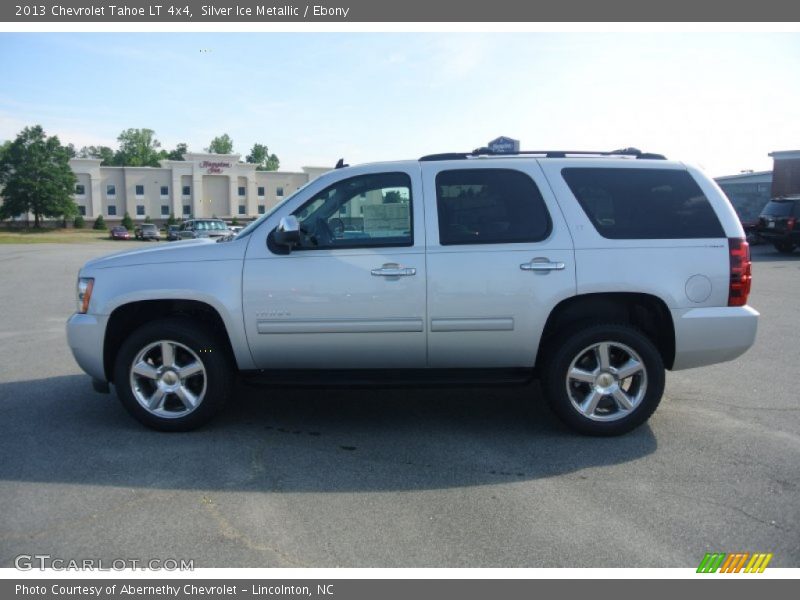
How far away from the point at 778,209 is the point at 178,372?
2420 cm

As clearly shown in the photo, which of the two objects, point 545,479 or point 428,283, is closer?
point 545,479

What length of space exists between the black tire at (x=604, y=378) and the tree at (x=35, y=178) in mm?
84753

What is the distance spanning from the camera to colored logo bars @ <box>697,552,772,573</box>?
3.25 metres

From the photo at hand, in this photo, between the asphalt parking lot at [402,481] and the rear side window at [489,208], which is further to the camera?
the rear side window at [489,208]

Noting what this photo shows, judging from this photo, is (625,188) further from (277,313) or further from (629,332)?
(277,313)

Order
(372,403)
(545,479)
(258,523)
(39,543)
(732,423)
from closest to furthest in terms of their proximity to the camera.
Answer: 1. (39,543)
2. (258,523)
3. (545,479)
4. (732,423)
5. (372,403)

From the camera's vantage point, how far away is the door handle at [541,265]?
191 inches

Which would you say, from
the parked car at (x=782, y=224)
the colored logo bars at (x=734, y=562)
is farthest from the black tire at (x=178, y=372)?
the parked car at (x=782, y=224)

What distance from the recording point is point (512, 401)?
19.6 feet

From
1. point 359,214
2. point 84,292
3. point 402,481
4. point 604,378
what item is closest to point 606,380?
point 604,378

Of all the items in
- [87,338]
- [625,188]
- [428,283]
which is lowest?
[87,338]

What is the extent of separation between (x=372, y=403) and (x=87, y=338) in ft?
7.69

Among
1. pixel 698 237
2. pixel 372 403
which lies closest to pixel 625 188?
pixel 698 237

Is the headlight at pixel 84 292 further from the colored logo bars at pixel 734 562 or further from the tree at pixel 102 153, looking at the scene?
the tree at pixel 102 153
